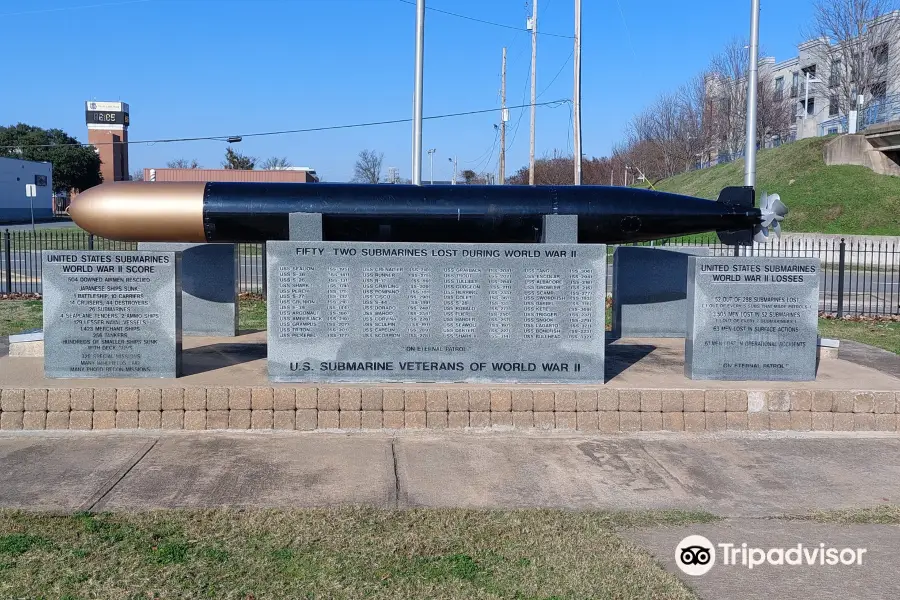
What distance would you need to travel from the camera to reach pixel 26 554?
438cm

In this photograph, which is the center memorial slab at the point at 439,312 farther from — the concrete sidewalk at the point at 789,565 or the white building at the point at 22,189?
the white building at the point at 22,189

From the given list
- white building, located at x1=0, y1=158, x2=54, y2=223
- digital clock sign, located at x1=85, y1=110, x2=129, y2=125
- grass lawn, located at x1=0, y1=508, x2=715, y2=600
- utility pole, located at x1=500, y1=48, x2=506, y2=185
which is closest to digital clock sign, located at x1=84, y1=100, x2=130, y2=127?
digital clock sign, located at x1=85, y1=110, x2=129, y2=125

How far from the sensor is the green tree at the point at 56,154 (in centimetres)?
7175

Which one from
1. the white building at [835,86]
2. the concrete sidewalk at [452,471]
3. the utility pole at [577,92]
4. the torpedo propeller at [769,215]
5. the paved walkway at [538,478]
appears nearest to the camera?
the paved walkway at [538,478]

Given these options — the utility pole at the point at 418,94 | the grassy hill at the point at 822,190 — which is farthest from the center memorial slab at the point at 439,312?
the grassy hill at the point at 822,190

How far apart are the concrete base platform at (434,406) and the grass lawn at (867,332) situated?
211 inches

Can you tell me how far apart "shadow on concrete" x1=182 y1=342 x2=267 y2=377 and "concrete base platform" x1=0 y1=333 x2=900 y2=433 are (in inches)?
21.7

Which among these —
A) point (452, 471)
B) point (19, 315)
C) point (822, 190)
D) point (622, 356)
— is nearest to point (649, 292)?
point (622, 356)

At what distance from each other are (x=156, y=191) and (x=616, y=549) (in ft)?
18.8

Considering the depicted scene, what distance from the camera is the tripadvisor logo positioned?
14.7 ft

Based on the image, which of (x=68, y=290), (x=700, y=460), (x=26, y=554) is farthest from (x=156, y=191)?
(x=700, y=460)

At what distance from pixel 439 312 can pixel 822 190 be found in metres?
32.5

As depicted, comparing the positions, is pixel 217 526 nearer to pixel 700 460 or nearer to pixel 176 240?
pixel 700 460

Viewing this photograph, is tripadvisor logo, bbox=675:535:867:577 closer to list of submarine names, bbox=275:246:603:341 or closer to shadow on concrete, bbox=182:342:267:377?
list of submarine names, bbox=275:246:603:341
